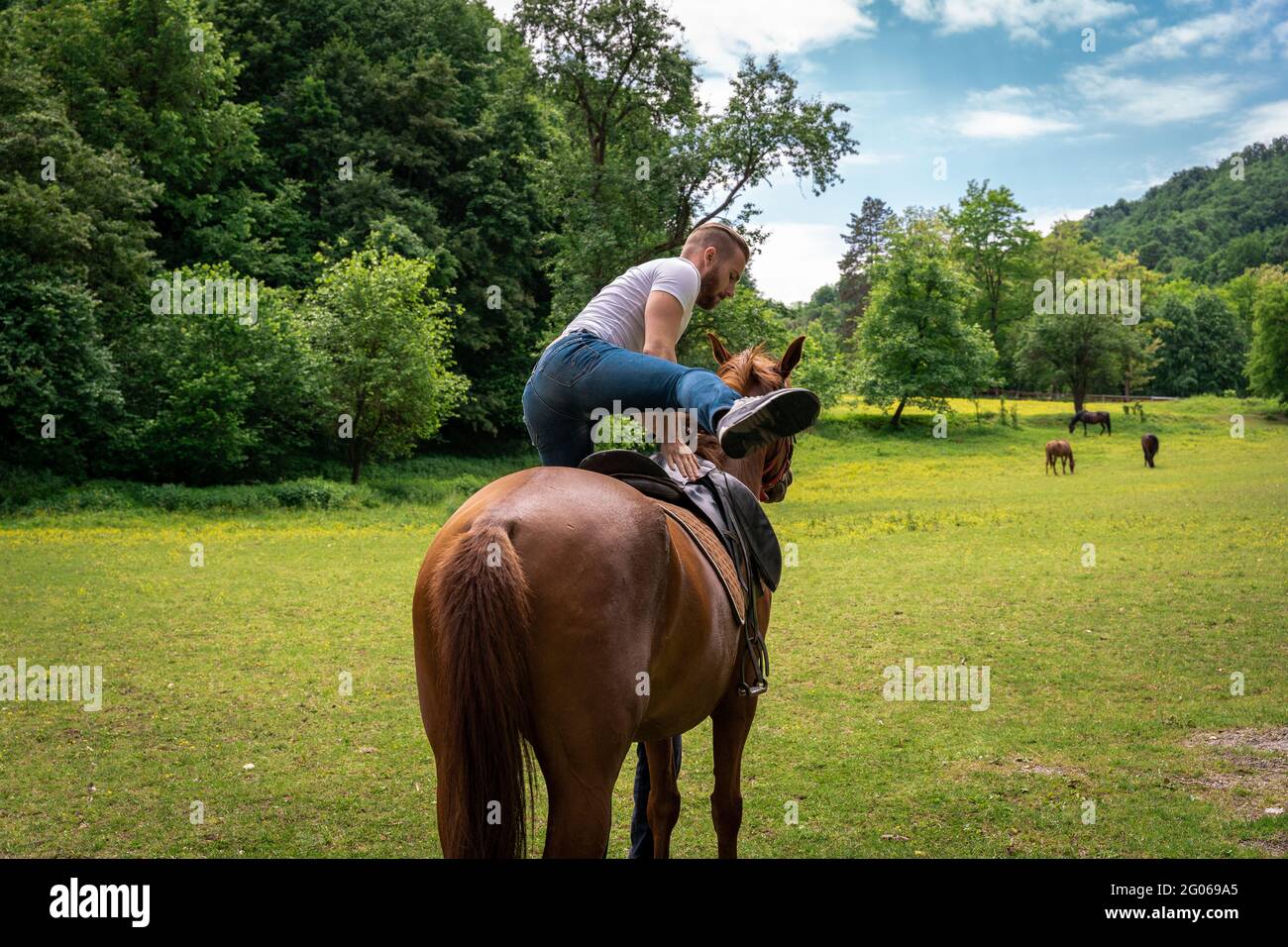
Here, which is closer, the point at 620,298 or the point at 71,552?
the point at 620,298

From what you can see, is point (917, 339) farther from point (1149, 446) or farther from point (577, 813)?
point (577, 813)

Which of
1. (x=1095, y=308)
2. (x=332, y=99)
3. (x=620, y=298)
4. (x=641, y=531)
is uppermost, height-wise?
(x=332, y=99)

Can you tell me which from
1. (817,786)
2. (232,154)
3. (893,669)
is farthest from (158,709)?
(232,154)

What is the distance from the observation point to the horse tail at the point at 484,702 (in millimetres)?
2898

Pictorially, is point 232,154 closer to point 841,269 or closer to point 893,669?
point 893,669

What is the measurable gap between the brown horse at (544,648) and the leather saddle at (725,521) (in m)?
0.53

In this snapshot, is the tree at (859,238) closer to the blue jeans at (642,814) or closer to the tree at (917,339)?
the tree at (917,339)

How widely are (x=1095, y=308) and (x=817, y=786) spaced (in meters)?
62.6

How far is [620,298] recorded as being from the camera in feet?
14.9

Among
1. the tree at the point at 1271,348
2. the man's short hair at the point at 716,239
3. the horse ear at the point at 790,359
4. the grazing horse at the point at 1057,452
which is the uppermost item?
the tree at the point at 1271,348

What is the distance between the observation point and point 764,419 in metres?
3.60

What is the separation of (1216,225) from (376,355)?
119m

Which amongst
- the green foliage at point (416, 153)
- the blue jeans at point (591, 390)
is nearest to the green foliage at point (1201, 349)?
the green foliage at point (416, 153)

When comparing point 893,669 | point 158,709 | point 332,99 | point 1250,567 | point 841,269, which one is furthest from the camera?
point 841,269
